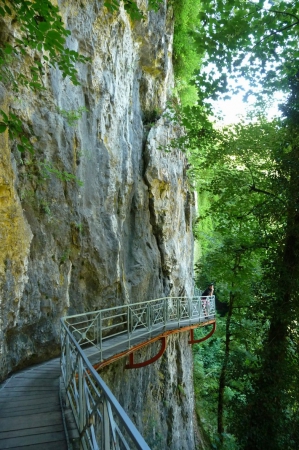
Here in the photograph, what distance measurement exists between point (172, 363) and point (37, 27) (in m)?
11.6

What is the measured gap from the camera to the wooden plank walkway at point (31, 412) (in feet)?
10.8

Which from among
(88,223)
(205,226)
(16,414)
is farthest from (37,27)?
(205,226)

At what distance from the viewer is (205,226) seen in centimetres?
2036

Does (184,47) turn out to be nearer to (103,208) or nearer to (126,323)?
(103,208)

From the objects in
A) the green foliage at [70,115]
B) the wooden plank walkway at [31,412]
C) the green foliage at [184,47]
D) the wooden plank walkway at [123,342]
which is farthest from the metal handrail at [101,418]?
the green foliage at [184,47]

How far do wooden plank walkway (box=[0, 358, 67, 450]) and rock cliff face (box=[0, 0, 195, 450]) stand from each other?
491 millimetres

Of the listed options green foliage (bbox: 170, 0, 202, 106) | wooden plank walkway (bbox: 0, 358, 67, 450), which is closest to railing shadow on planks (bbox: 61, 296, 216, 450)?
wooden plank walkway (bbox: 0, 358, 67, 450)

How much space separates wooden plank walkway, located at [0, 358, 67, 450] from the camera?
10.8 feet

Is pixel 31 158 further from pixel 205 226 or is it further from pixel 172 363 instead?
pixel 205 226

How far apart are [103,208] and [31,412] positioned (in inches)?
221

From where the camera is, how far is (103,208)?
8875 millimetres

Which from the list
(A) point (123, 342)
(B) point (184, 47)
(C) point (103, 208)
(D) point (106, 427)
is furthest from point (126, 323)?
(B) point (184, 47)

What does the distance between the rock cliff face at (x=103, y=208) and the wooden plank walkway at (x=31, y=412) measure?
1.61ft

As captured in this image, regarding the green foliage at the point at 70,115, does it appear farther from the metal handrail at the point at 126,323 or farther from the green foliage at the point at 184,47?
the green foliage at the point at 184,47
